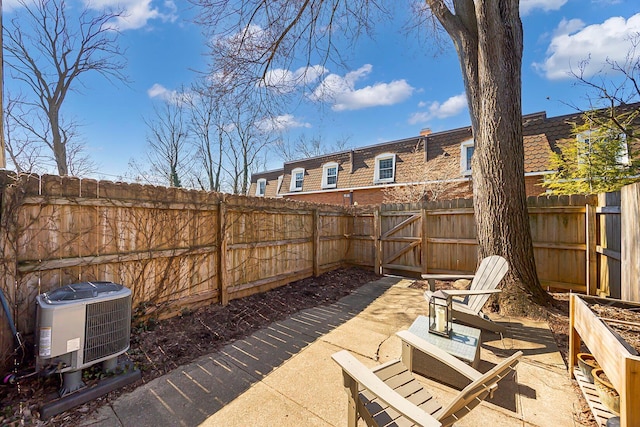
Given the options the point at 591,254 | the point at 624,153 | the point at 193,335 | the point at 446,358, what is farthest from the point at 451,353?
the point at 624,153

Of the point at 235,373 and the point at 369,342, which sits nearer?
the point at 235,373

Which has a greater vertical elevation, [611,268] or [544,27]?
[544,27]

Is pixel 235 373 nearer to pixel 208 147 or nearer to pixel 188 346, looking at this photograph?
pixel 188 346

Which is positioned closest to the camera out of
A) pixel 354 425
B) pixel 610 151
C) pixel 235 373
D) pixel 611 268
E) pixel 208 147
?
pixel 354 425

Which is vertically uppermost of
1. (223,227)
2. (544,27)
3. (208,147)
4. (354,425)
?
(544,27)

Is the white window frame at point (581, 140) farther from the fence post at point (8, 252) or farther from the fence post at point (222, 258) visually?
the fence post at point (8, 252)

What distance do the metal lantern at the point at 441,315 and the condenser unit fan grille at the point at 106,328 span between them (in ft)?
10.3

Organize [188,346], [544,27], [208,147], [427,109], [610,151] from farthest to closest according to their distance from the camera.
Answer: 1. [208,147]
2. [427,109]
3. [544,27]
4. [610,151]
5. [188,346]

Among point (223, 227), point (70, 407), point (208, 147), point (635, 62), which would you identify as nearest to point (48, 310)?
point (70, 407)

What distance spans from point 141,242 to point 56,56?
38.2 feet

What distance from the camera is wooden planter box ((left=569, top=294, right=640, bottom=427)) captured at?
1.29 m

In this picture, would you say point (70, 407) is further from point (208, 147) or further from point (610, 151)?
point (208, 147)

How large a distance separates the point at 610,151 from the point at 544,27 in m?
3.38

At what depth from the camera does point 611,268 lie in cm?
421
